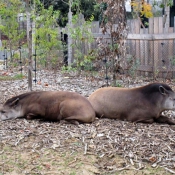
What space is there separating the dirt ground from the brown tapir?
0.22 m

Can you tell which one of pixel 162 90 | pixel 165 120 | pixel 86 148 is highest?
pixel 162 90

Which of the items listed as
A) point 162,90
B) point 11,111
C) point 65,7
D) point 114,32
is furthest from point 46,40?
point 162,90

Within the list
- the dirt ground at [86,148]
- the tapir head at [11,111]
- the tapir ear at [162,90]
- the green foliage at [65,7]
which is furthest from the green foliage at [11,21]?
the tapir ear at [162,90]

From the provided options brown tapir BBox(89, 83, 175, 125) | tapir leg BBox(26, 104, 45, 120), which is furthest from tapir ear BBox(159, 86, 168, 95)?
tapir leg BBox(26, 104, 45, 120)

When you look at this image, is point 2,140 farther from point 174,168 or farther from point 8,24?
point 8,24

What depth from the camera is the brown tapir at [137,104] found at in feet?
23.7

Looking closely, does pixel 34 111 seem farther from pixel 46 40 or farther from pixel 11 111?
pixel 46 40

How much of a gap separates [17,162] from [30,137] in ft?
2.92

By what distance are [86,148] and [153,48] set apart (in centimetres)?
847

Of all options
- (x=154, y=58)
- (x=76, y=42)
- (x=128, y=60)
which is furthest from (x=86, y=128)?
(x=76, y=42)

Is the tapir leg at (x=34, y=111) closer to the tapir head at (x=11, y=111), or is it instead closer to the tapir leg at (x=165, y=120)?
the tapir head at (x=11, y=111)

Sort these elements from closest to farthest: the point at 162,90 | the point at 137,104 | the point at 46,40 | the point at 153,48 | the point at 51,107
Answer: the point at 51,107 < the point at 137,104 < the point at 162,90 < the point at 153,48 < the point at 46,40

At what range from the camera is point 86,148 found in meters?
5.64

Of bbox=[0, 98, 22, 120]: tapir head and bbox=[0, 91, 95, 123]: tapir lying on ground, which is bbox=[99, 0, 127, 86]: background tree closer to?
bbox=[0, 91, 95, 123]: tapir lying on ground
